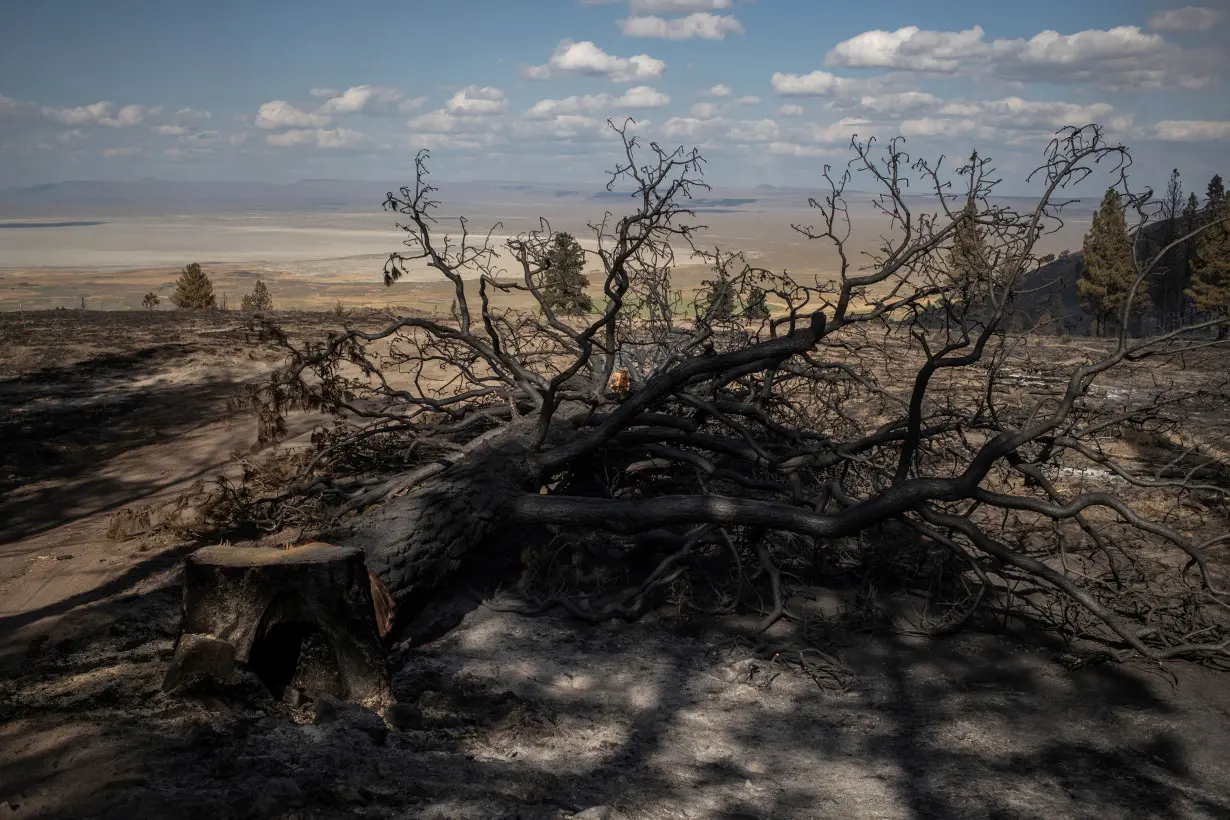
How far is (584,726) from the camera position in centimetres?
Result: 460

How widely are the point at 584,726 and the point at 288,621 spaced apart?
4.67 feet

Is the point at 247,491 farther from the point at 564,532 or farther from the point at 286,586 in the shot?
the point at 286,586

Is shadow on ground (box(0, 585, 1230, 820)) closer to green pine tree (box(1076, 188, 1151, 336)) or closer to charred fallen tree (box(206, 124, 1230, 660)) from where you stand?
charred fallen tree (box(206, 124, 1230, 660))

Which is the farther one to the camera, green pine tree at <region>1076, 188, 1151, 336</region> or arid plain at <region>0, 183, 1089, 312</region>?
arid plain at <region>0, 183, 1089, 312</region>

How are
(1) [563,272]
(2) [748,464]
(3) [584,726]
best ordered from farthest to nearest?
(1) [563,272] < (2) [748,464] < (3) [584,726]

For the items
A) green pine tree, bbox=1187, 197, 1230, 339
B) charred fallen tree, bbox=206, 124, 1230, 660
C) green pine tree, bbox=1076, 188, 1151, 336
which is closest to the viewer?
charred fallen tree, bbox=206, 124, 1230, 660

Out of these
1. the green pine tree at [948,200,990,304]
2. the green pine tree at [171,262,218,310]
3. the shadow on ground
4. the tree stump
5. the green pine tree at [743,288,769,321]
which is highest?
the green pine tree at [948,200,990,304]

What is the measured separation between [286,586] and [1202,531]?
6.90 metres

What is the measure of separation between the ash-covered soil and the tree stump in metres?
0.18

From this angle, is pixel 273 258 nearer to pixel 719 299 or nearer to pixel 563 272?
pixel 563 272

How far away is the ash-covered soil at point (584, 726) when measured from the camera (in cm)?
350

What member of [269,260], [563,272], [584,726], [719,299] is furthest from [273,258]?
[584,726]

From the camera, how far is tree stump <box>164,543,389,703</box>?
4363 mm

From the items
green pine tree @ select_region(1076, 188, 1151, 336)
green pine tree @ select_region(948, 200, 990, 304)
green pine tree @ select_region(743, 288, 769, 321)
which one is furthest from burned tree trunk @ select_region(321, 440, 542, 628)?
green pine tree @ select_region(1076, 188, 1151, 336)
